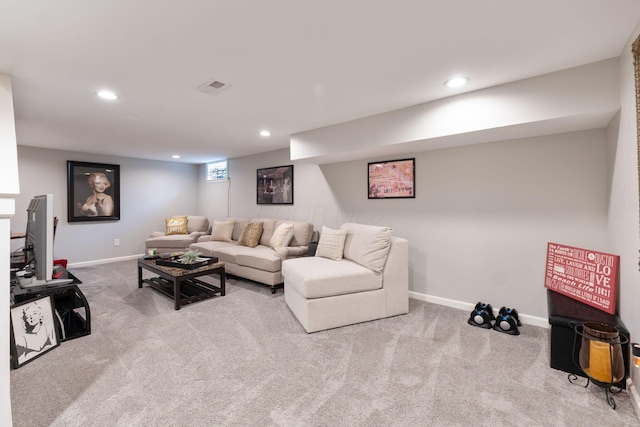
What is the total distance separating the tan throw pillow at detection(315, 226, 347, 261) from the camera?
131 inches

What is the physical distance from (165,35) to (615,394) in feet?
11.3

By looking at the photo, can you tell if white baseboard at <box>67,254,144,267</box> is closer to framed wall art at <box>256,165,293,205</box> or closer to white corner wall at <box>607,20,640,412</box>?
framed wall art at <box>256,165,293,205</box>

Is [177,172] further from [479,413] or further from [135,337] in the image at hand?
[479,413]

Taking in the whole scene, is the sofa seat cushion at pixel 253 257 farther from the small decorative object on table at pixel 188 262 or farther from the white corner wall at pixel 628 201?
the white corner wall at pixel 628 201

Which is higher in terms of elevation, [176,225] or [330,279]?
[176,225]

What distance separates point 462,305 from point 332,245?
157 centimetres

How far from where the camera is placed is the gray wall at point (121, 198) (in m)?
4.96

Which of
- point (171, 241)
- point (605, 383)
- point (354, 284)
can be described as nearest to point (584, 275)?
point (605, 383)

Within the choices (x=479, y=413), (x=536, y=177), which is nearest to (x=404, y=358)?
(x=479, y=413)

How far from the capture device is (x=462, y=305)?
3199 mm

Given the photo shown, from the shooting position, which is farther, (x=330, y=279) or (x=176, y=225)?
(x=176, y=225)

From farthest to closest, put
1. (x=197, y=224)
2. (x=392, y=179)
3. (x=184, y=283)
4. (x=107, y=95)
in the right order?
(x=197, y=224)
(x=184, y=283)
(x=392, y=179)
(x=107, y=95)

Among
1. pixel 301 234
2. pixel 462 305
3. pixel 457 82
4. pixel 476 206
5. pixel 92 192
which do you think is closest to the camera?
pixel 457 82

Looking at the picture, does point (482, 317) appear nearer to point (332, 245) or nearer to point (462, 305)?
point (462, 305)
